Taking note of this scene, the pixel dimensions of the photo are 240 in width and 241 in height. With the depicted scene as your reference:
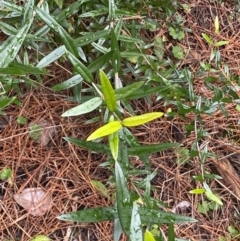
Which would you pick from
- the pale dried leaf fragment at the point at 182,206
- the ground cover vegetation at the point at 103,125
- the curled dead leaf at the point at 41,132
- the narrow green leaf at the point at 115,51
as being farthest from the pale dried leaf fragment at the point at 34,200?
the narrow green leaf at the point at 115,51

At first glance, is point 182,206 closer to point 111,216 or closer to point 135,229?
point 111,216

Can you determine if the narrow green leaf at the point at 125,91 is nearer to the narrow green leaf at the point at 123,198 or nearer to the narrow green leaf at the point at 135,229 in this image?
the narrow green leaf at the point at 123,198

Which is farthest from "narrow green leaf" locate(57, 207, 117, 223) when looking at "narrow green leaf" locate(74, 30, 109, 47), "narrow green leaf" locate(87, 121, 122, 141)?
"narrow green leaf" locate(74, 30, 109, 47)

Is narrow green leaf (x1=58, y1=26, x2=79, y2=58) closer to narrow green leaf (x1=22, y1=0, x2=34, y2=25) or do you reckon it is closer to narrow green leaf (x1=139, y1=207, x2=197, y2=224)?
narrow green leaf (x1=22, y1=0, x2=34, y2=25)

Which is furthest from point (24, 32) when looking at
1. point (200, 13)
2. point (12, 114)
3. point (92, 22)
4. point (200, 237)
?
point (200, 13)

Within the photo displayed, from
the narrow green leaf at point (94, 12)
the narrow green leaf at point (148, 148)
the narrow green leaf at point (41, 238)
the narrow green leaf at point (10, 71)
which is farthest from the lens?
the narrow green leaf at point (41, 238)

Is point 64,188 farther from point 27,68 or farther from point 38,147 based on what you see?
point 27,68
